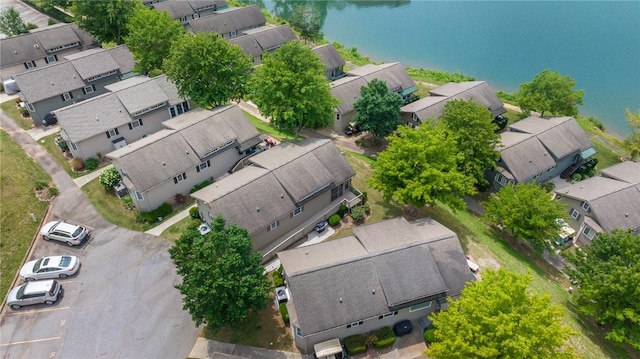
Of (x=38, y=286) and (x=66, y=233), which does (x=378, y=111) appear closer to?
(x=66, y=233)

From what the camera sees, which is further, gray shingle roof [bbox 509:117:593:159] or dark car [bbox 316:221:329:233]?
gray shingle roof [bbox 509:117:593:159]

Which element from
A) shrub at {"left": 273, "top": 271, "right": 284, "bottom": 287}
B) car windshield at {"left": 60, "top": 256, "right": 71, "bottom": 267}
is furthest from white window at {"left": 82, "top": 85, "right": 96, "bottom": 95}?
shrub at {"left": 273, "top": 271, "right": 284, "bottom": 287}

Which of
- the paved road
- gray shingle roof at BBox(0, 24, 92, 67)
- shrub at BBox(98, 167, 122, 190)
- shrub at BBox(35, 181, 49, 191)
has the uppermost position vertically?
gray shingle roof at BBox(0, 24, 92, 67)

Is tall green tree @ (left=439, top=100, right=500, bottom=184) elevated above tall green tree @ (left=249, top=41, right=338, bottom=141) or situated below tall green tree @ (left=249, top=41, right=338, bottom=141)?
below

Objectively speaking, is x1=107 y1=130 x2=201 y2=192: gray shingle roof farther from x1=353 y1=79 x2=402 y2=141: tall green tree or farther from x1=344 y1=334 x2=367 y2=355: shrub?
x1=344 y1=334 x2=367 y2=355: shrub

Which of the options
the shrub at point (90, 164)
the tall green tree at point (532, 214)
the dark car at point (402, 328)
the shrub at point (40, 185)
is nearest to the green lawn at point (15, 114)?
the shrub at point (90, 164)

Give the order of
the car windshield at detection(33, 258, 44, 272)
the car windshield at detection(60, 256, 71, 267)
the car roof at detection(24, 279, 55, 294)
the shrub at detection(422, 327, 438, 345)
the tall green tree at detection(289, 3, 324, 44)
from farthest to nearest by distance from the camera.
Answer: the tall green tree at detection(289, 3, 324, 44), the car windshield at detection(60, 256, 71, 267), the car windshield at detection(33, 258, 44, 272), the car roof at detection(24, 279, 55, 294), the shrub at detection(422, 327, 438, 345)

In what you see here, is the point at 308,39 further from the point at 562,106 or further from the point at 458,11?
the point at 458,11

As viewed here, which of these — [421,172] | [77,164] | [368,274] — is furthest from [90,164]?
[421,172]
